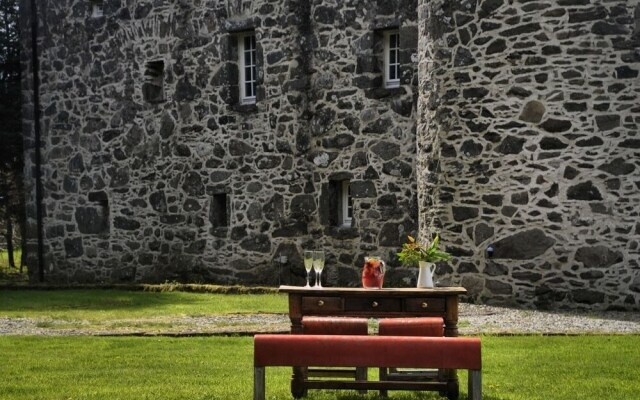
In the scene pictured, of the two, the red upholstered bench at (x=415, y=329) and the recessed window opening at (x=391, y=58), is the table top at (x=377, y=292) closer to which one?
the red upholstered bench at (x=415, y=329)

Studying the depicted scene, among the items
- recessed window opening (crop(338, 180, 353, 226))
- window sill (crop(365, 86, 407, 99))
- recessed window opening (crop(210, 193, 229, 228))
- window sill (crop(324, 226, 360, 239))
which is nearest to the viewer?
window sill (crop(365, 86, 407, 99))

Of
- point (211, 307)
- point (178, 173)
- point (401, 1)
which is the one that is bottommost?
point (211, 307)

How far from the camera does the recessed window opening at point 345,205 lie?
18.7 metres

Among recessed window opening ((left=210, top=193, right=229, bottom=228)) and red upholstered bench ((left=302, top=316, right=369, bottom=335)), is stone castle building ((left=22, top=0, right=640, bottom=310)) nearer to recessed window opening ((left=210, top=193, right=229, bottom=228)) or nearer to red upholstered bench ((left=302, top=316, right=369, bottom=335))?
recessed window opening ((left=210, top=193, right=229, bottom=228))

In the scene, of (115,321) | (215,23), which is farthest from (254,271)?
(115,321)

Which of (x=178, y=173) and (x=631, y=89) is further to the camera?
(x=178, y=173)

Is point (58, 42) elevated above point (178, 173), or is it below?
above

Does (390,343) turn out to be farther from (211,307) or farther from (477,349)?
(211,307)

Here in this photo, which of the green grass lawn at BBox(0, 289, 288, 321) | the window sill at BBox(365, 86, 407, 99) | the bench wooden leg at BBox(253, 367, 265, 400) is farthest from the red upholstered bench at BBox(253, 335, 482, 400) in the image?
the window sill at BBox(365, 86, 407, 99)

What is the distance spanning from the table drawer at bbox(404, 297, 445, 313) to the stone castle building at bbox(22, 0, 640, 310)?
663 centimetres

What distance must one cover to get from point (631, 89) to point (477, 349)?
26.4 ft

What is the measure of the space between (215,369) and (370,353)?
2643 millimetres

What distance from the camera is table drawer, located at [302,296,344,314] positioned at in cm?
802

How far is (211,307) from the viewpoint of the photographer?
1558 centimetres
